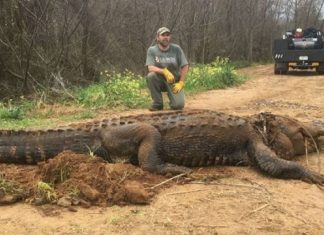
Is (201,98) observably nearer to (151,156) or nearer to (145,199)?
(151,156)

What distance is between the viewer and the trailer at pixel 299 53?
65.9 feet

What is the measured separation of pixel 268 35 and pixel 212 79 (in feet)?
61.0

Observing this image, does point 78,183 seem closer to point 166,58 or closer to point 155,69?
point 155,69

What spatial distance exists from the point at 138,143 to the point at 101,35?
1098cm

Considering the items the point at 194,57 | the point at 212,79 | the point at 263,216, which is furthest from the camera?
the point at 194,57

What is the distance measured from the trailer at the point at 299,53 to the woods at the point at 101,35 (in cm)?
358

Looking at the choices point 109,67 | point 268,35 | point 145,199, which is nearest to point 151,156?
point 145,199

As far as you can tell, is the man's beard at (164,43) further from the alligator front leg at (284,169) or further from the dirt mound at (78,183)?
the dirt mound at (78,183)

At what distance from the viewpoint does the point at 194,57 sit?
2366cm

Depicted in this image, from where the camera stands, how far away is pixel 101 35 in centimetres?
1600

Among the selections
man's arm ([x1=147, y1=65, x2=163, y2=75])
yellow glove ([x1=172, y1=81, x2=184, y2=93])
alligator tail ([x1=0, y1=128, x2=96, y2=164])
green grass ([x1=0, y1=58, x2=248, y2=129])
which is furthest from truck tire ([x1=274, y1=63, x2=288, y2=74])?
alligator tail ([x1=0, y1=128, x2=96, y2=164])

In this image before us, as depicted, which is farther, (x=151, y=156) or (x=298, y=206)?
(x=151, y=156)

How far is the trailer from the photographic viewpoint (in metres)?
20.1

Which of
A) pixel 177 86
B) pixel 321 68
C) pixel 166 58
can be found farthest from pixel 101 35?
pixel 321 68
